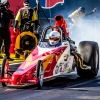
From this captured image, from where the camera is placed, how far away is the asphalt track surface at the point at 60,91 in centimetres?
924

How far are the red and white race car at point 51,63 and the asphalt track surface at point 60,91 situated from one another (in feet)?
0.67

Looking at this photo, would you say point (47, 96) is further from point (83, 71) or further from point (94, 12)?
point (94, 12)

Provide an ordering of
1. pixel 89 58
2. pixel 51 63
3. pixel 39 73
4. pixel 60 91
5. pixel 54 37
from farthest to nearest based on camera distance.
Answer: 1. pixel 89 58
2. pixel 54 37
3. pixel 51 63
4. pixel 39 73
5. pixel 60 91

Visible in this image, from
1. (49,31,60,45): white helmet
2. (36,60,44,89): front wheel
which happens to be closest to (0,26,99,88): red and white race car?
(36,60,44,89): front wheel

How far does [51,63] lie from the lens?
1097 cm

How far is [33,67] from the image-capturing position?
1048cm

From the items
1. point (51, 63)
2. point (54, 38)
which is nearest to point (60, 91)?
point (51, 63)

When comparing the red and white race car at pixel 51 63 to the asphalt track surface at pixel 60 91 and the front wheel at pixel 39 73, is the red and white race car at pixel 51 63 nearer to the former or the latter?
the front wheel at pixel 39 73

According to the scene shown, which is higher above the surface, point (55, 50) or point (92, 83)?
point (55, 50)

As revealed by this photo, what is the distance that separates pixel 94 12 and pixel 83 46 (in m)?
7.63

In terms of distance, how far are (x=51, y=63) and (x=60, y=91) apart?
3.62 ft

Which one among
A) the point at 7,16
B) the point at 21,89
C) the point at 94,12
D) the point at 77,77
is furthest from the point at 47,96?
the point at 94,12

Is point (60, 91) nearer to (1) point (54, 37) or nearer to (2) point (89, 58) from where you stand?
(1) point (54, 37)

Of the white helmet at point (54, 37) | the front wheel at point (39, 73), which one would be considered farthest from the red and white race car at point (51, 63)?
the white helmet at point (54, 37)
